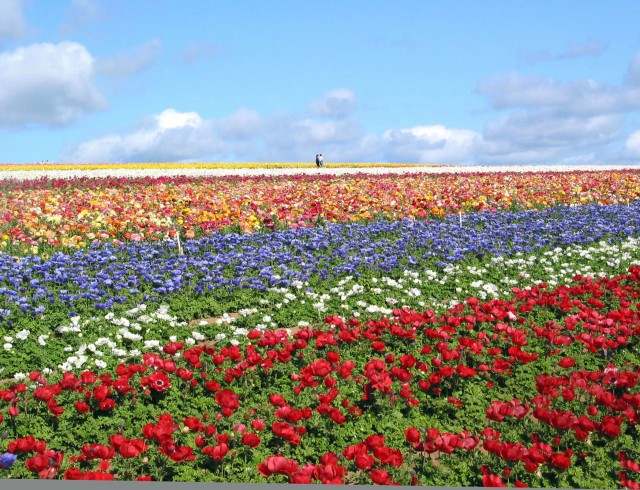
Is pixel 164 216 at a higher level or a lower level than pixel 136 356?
higher

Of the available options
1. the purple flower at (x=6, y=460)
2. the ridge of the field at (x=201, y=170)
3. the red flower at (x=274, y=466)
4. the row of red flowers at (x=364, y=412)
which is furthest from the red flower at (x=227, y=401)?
the ridge of the field at (x=201, y=170)

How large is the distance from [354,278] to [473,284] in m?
1.85

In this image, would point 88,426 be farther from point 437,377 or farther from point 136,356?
point 437,377

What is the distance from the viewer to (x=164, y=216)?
1473 centimetres

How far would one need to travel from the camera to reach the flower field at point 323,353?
4312mm

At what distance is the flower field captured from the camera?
170 inches

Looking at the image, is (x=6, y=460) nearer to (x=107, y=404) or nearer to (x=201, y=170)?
(x=107, y=404)

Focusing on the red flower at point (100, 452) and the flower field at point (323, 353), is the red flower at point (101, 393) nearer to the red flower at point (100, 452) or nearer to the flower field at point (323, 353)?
the flower field at point (323, 353)

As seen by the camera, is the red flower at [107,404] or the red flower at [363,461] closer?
the red flower at [363,461]

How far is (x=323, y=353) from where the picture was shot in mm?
6383

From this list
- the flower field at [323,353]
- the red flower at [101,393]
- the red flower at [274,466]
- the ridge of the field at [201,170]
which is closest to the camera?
the red flower at [274,466]

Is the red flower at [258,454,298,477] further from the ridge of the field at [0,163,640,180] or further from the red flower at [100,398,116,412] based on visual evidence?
the ridge of the field at [0,163,640,180]

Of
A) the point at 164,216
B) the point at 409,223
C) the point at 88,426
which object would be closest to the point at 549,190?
the point at 409,223

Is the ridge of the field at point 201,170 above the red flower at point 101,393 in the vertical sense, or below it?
above
